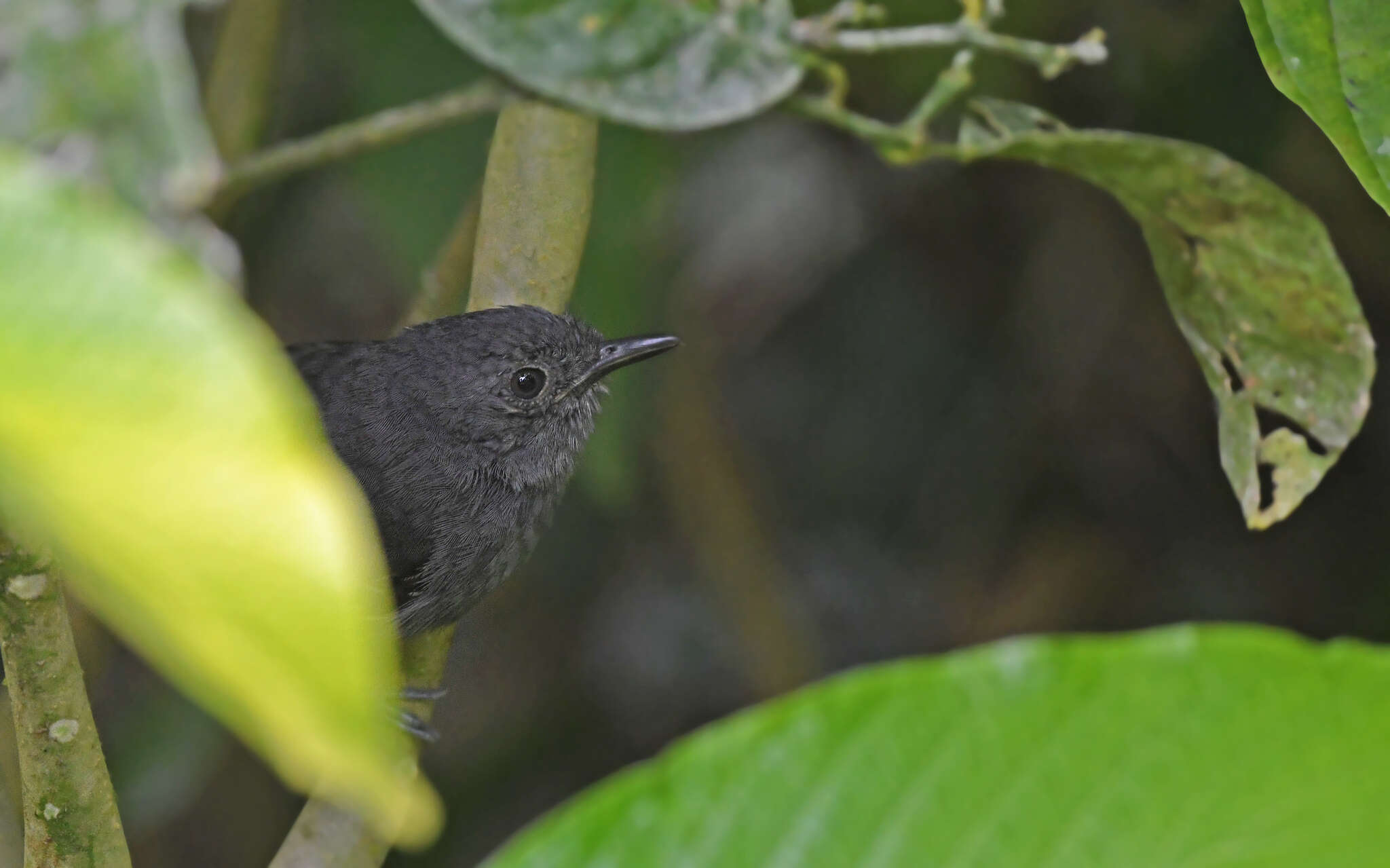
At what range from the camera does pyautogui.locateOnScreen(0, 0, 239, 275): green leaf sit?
110 centimetres

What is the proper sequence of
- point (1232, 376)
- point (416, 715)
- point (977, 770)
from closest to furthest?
point (977, 770)
point (1232, 376)
point (416, 715)

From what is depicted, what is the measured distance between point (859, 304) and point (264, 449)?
3739 millimetres

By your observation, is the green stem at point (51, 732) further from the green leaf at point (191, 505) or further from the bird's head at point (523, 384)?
the bird's head at point (523, 384)

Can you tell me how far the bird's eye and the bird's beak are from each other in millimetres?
97

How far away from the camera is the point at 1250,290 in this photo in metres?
1.90

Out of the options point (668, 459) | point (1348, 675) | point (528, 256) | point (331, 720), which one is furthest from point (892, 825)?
point (668, 459)

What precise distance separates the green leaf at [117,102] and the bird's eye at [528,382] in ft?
5.56

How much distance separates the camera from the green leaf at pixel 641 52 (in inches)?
64.3

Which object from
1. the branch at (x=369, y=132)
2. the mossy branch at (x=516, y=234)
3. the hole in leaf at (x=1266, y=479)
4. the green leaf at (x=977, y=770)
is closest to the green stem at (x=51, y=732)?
the mossy branch at (x=516, y=234)

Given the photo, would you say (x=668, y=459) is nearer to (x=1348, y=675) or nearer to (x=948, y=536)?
(x=948, y=536)

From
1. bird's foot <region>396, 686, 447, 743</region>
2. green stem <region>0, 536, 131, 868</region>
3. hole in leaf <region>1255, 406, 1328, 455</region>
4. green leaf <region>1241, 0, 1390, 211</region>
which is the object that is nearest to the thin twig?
green leaf <region>1241, 0, 1390, 211</region>

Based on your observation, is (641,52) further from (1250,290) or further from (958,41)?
(1250,290)

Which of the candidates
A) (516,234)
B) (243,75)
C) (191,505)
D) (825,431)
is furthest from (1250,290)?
(825,431)

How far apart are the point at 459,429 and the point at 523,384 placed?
0.17 m
